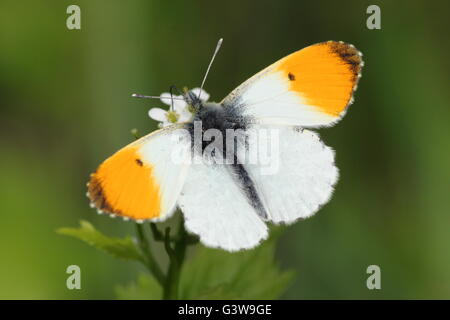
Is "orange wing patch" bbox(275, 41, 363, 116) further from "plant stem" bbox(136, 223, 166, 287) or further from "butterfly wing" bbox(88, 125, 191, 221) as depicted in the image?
"plant stem" bbox(136, 223, 166, 287)

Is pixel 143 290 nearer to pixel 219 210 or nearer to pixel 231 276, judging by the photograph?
pixel 231 276

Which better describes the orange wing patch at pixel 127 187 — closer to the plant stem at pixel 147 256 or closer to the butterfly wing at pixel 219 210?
the butterfly wing at pixel 219 210

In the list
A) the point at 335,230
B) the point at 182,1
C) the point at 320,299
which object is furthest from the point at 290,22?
the point at 320,299

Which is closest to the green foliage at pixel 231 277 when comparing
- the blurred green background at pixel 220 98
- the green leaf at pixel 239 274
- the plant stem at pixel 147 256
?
the green leaf at pixel 239 274

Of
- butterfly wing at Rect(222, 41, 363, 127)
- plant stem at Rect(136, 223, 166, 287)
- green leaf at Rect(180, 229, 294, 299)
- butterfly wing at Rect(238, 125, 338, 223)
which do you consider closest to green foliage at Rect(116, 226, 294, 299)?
green leaf at Rect(180, 229, 294, 299)

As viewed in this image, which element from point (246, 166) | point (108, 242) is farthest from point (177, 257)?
point (246, 166)

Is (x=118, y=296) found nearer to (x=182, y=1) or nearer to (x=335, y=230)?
(x=335, y=230)
